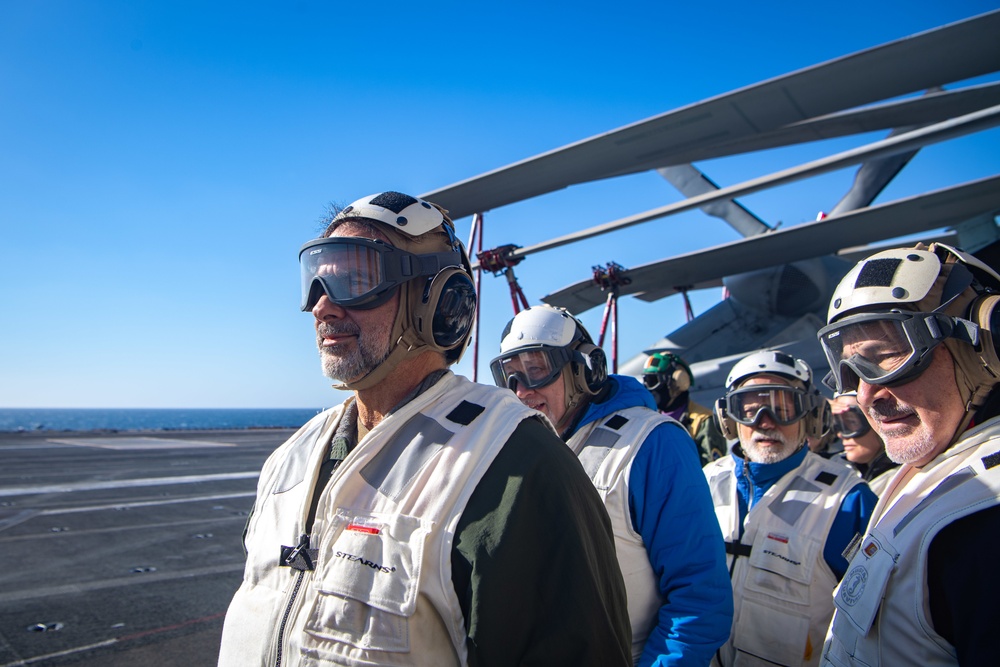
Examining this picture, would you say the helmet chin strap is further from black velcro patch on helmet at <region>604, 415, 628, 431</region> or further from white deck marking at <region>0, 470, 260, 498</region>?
white deck marking at <region>0, 470, 260, 498</region>

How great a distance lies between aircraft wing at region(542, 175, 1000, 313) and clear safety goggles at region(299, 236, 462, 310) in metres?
7.17

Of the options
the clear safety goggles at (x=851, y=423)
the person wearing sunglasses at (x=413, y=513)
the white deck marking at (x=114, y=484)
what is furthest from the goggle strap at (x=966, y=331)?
the white deck marking at (x=114, y=484)

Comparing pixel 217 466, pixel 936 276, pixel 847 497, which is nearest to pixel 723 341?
pixel 847 497

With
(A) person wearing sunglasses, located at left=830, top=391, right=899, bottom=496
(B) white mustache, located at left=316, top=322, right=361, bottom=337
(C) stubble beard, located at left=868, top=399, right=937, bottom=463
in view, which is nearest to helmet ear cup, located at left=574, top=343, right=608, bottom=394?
(C) stubble beard, located at left=868, top=399, right=937, bottom=463

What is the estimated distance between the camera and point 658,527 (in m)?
2.02

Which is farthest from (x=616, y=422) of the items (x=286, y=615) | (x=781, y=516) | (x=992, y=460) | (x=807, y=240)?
(x=807, y=240)

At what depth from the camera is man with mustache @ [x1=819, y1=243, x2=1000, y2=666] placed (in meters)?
1.08

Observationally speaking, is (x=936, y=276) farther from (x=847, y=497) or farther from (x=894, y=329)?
(x=847, y=497)

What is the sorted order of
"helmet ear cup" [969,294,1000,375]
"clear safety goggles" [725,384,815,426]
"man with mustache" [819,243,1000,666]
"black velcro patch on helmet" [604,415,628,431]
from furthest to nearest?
"clear safety goggles" [725,384,815,426]
"black velcro patch on helmet" [604,415,628,431]
"helmet ear cup" [969,294,1000,375]
"man with mustache" [819,243,1000,666]

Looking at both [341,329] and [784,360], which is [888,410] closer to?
[341,329]

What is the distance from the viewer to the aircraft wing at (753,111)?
22.1 feet

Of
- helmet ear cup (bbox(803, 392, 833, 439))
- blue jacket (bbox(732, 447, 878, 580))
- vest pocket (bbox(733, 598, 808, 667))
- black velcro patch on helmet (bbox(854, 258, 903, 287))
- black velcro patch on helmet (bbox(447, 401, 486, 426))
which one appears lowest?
vest pocket (bbox(733, 598, 808, 667))

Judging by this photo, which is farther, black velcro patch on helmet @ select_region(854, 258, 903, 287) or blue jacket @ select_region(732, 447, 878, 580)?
blue jacket @ select_region(732, 447, 878, 580)

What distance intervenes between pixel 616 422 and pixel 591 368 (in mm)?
424
